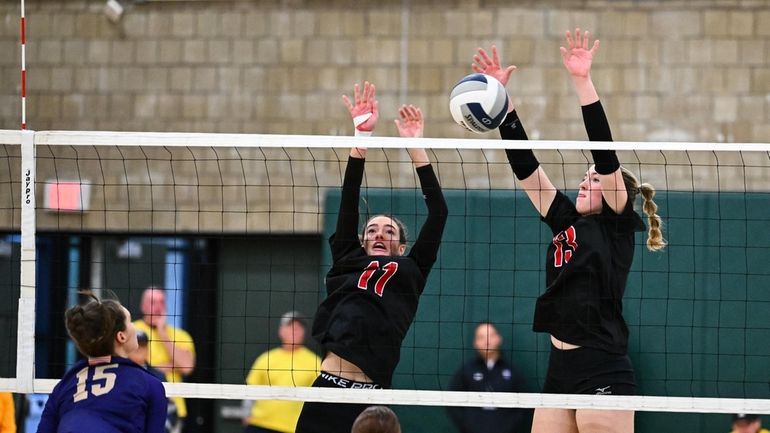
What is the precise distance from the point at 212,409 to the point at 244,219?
6.51ft

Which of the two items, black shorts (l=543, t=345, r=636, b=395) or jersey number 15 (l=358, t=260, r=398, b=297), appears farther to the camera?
Answer: jersey number 15 (l=358, t=260, r=398, b=297)

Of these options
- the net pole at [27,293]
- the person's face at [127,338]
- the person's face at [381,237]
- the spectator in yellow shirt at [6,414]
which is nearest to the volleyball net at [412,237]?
the net pole at [27,293]

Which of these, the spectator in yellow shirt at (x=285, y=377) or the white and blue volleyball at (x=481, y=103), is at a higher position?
the white and blue volleyball at (x=481, y=103)

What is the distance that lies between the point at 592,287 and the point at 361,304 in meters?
1.16

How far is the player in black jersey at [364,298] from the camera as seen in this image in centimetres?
577

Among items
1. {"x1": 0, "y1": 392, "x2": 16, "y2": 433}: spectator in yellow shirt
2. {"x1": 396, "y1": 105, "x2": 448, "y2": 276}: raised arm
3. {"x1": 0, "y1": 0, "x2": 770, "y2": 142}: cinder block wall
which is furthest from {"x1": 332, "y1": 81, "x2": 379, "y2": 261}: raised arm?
{"x1": 0, "y1": 0, "x2": 770, "y2": 142}: cinder block wall

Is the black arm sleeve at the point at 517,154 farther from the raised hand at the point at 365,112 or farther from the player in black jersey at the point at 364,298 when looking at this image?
the raised hand at the point at 365,112

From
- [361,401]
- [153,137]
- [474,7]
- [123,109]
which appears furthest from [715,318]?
[123,109]

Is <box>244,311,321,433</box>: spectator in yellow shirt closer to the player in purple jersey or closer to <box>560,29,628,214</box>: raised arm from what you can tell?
<box>560,29,628,214</box>: raised arm

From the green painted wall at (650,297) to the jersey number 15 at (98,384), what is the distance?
4.83 metres

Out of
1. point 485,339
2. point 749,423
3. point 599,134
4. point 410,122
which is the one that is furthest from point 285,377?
point 599,134

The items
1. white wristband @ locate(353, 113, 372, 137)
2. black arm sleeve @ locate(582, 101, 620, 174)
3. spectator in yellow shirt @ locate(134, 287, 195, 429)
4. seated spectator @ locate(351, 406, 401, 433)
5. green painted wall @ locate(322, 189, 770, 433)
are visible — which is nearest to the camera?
seated spectator @ locate(351, 406, 401, 433)

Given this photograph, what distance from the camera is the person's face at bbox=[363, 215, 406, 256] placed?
19.8 feet

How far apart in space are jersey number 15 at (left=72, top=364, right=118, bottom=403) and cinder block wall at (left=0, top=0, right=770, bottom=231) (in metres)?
6.38
